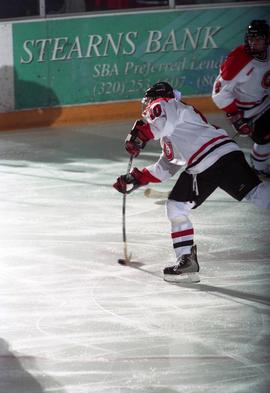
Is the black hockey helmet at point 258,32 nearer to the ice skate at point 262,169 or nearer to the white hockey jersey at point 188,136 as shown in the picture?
the ice skate at point 262,169

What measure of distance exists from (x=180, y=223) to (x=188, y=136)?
1.33 ft

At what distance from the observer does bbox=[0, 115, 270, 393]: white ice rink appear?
3.99 meters

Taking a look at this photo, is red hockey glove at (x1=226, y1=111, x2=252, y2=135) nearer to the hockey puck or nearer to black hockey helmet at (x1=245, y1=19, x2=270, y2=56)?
black hockey helmet at (x1=245, y1=19, x2=270, y2=56)

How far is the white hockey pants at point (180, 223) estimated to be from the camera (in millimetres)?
5129

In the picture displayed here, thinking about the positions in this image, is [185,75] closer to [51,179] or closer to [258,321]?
[51,179]

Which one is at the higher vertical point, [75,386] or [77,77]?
[75,386]

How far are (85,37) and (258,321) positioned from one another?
5196mm

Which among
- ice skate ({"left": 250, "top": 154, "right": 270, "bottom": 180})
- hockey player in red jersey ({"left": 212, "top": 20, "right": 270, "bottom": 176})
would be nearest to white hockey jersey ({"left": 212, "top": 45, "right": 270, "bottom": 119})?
hockey player in red jersey ({"left": 212, "top": 20, "right": 270, "bottom": 176})

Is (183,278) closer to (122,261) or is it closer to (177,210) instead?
(177,210)

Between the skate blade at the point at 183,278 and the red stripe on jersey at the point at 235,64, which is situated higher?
the skate blade at the point at 183,278

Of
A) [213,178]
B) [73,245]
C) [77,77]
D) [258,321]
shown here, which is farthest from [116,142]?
[258,321]

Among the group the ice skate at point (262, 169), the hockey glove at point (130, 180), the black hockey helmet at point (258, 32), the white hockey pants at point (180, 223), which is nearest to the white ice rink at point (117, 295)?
the white hockey pants at point (180, 223)

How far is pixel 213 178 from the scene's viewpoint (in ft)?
17.0

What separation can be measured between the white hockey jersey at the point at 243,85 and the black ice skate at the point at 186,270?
77.3 inches
